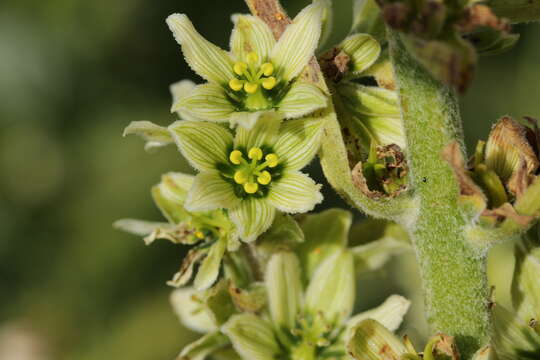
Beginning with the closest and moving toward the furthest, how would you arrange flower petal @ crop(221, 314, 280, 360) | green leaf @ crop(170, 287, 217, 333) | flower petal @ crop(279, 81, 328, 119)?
flower petal @ crop(279, 81, 328, 119), flower petal @ crop(221, 314, 280, 360), green leaf @ crop(170, 287, 217, 333)

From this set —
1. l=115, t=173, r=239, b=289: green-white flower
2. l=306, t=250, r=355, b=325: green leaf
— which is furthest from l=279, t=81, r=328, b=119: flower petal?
l=306, t=250, r=355, b=325: green leaf

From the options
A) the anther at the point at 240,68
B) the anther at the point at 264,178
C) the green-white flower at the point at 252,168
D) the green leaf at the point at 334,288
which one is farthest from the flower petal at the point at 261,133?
the green leaf at the point at 334,288

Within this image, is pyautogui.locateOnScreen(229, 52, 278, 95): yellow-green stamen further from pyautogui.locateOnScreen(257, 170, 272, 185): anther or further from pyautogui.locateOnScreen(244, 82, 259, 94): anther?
pyautogui.locateOnScreen(257, 170, 272, 185): anther

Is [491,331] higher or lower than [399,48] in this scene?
lower

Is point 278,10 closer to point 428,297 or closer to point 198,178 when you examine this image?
point 198,178

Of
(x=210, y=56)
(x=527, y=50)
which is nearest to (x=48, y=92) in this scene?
(x=527, y=50)

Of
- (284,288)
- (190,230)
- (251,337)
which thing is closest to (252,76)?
(190,230)
